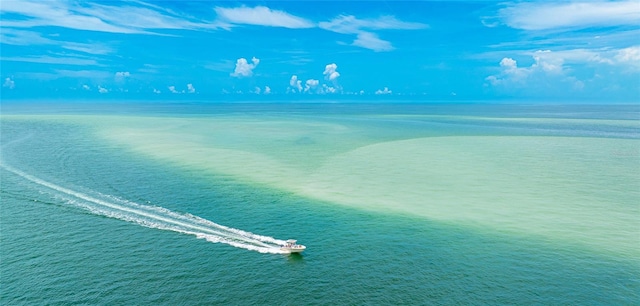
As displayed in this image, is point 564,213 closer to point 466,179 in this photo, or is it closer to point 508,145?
point 466,179

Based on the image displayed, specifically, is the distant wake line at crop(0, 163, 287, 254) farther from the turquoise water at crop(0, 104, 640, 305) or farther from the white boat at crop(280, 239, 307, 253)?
the white boat at crop(280, 239, 307, 253)

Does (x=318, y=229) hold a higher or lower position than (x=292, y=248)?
higher

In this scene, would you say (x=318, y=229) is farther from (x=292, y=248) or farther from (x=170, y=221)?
(x=170, y=221)

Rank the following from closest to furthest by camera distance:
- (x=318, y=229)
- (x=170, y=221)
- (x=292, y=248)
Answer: (x=292, y=248) → (x=318, y=229) → (x=170, y=221)

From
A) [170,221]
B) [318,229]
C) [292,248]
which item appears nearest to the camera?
[292,248]

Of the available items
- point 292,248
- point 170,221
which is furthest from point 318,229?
point 170,221

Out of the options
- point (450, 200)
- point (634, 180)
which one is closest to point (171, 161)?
point (450, 200)

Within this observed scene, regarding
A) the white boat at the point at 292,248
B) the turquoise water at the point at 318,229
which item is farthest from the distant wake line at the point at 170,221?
the white boat at the point at 292,248
